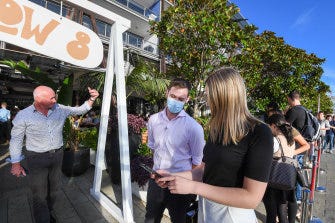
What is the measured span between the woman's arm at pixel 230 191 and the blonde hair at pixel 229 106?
0.25m

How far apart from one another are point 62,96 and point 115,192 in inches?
97.6

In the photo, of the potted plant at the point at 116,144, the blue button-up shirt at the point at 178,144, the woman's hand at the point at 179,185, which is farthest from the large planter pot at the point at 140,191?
the woman's hand at the point at 179,185

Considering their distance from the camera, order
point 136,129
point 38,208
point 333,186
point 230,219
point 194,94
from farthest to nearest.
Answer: point 194,94 → point 333,186 → point 136,129 → point 38,208 → point 230,219

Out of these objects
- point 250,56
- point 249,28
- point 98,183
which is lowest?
point 98,183

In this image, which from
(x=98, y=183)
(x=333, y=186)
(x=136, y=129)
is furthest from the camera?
(x=333, y=186)

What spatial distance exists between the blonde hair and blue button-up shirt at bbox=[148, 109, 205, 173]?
3.69 feet

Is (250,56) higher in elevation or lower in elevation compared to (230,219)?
higher

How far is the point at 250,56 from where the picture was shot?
818cm

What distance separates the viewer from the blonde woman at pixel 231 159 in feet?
4.06

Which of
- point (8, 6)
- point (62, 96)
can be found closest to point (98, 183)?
point (62, 96)

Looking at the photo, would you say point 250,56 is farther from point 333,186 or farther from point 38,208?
point 38,208

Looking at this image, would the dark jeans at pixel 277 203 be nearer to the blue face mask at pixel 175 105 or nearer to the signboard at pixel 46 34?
the blue face mask at pixel 175 105

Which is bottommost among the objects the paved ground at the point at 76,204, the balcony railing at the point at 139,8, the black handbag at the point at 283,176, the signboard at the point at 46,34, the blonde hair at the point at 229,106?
the paved ground at the point at 76,204

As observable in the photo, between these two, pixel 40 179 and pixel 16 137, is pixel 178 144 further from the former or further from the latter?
pixel 16 137
